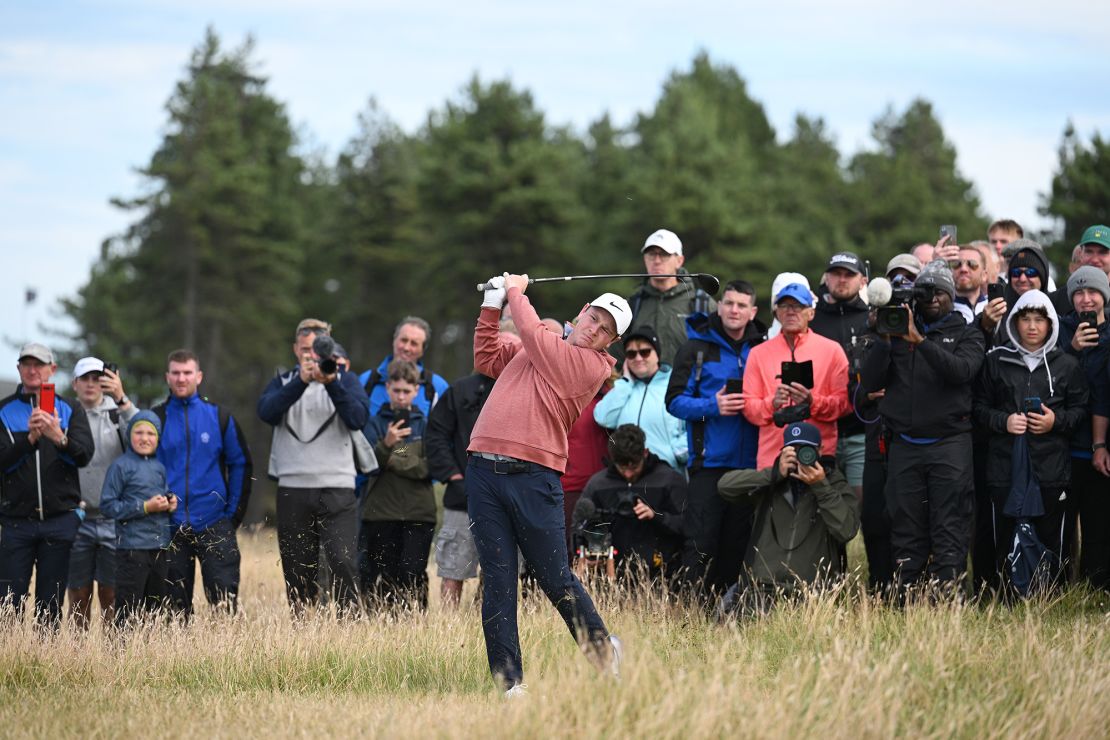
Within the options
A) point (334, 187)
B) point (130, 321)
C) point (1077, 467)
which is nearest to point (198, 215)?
point (130, 321)

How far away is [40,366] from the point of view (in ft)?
36.6

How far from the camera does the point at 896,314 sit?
9.27m

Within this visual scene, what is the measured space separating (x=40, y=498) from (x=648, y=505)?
466 centimetres

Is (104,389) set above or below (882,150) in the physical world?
below

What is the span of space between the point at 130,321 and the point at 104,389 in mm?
38612

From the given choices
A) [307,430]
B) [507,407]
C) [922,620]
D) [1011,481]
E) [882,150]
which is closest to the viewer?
[507,407]

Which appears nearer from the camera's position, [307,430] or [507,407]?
[507,407]

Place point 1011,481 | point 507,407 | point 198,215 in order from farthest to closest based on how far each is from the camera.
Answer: point 198,215, point 1011,481, point 507,407

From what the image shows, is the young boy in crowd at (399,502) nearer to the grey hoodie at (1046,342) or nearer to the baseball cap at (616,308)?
the baseball cap at (616,308)

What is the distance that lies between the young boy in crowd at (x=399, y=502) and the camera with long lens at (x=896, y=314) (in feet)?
13.2

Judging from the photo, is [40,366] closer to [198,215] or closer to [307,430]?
[307,430]

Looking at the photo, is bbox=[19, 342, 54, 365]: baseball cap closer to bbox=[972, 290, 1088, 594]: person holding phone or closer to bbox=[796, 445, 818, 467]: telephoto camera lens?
bbox=[796, 445, 818, 467]: telephoto camera lens

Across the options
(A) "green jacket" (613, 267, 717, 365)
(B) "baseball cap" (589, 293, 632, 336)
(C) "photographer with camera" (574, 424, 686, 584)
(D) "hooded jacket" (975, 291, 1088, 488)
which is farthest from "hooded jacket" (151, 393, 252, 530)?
(D) "hooded jacket" (975, 291, 1088, 488)

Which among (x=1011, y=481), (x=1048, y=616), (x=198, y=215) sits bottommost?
(x=1048, y=616)
